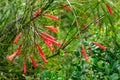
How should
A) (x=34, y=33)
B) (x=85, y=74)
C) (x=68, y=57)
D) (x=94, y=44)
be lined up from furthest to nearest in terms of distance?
(x=68, y=57) < (x=94, y=44) < (x=85, y=74) < (x=34, y=33)

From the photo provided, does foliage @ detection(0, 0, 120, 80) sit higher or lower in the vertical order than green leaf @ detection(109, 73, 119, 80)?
higher

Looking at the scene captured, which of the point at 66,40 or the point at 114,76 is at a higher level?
the point at 66,40

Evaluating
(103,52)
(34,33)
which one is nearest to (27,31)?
(34,33)

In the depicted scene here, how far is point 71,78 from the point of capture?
7.49ft

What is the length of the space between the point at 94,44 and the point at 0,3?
73 cm

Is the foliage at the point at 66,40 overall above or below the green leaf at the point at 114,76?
above

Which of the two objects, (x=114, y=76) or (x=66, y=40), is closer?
(x=114, y=76)

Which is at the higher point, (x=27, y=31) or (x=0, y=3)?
(x=0, y=3)

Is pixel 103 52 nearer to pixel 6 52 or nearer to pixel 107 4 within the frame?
pixel 107 4

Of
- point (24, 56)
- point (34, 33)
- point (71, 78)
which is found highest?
point (34, 33)

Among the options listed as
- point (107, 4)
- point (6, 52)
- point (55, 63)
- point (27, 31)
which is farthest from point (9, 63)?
point (107, 4)

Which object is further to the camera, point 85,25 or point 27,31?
point 85,25

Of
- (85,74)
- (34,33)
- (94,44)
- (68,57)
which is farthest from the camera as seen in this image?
(68,57)

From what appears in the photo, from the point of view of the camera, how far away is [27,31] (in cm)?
228
